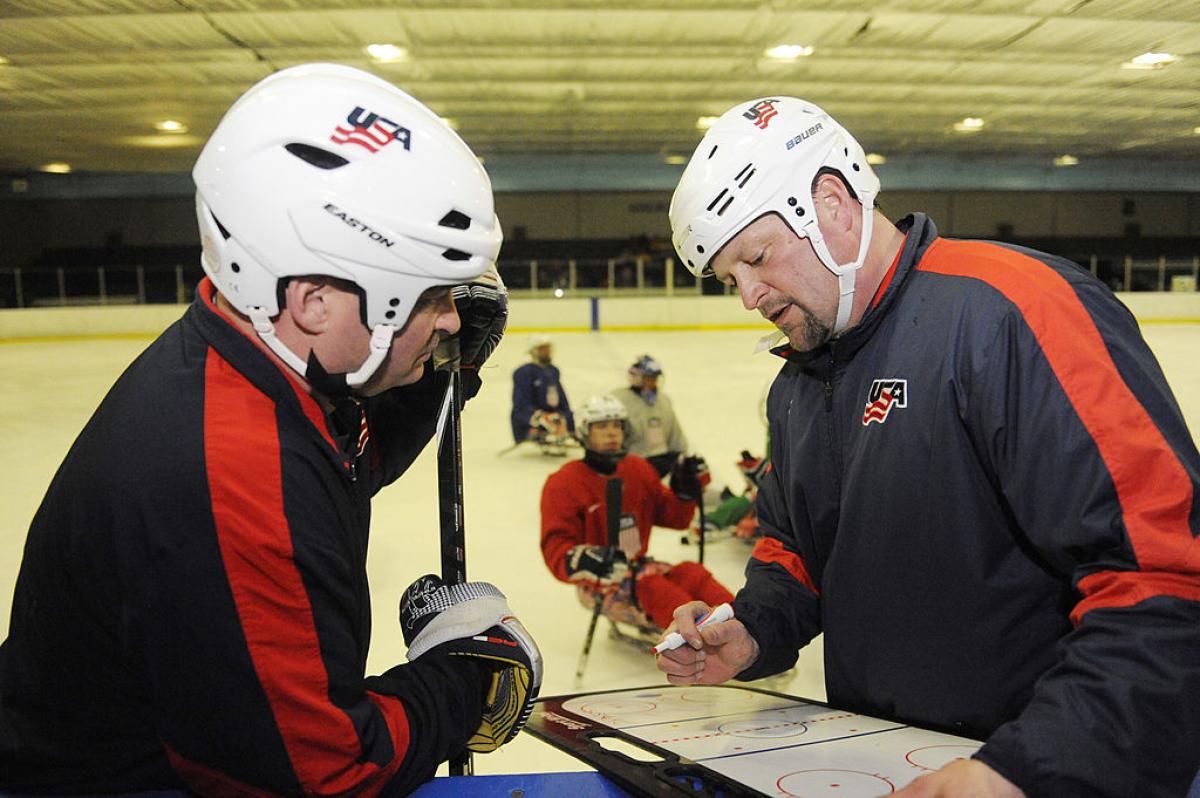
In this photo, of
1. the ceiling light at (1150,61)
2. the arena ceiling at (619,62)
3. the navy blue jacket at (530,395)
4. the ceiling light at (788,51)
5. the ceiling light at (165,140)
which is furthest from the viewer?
the ceiling light at (165,140)

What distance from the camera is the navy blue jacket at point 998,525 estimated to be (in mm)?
947

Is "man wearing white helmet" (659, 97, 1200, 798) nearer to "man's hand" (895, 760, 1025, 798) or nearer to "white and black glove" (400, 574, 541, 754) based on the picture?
"man's hand" (895, 760, 1025, 798)

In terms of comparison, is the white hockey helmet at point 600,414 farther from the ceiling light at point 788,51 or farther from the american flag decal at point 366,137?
the ceiling light at point 788,51

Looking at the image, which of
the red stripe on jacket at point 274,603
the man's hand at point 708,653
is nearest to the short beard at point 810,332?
the man's hand at point 708,653

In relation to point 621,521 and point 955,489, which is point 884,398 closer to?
point 955,489

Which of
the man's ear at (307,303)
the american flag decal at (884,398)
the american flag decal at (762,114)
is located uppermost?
the american flag decal at (762,114)

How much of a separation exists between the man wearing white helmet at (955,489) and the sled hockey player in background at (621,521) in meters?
1.91

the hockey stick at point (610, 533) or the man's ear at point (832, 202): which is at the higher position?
the man's ear at point (832, 202)

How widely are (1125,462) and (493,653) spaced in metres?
0.81

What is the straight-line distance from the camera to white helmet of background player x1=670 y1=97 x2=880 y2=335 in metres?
1.39

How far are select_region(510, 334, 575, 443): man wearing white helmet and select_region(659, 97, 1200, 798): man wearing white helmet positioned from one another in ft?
17.5

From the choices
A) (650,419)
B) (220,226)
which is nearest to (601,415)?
(650,419)

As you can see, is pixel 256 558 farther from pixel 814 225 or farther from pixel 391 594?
pixel 391 594

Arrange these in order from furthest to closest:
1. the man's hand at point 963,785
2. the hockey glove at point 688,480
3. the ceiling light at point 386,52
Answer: the ceiling light at point 386,52
the hockey glove at point 688,480
the man's hand at point 963,785
